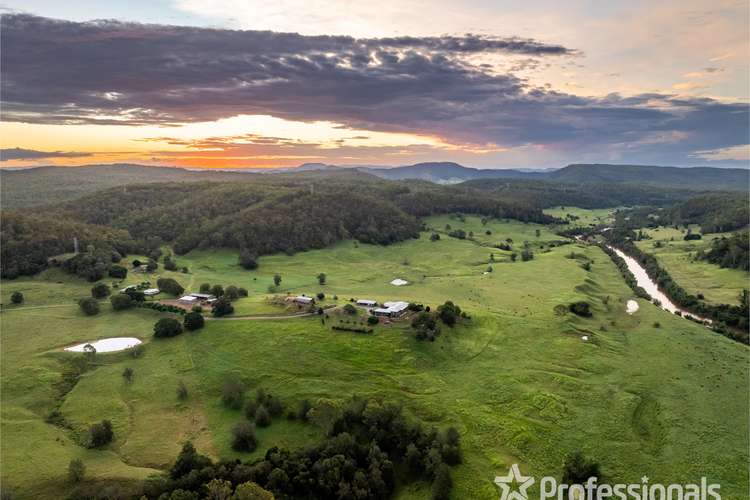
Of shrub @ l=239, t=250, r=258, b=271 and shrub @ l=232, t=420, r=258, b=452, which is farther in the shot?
shrub @ l=239, t=250, r=258, b=271

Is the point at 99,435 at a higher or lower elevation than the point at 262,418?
lower

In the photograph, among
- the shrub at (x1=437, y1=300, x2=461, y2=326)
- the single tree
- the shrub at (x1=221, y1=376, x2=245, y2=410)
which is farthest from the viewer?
the shrub at (x1=437, y1=300, x2=461, y2=326)

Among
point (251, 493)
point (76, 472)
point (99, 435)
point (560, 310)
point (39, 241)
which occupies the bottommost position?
point (76, 472)

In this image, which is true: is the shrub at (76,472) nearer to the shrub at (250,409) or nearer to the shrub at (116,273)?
the shrub at (250,409)

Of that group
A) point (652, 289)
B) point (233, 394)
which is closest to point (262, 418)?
point (233, 394)

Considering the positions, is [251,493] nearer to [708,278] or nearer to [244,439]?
[244,439]

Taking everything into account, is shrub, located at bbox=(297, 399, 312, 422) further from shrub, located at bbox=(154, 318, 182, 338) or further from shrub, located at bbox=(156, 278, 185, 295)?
shrub, located at bbox=(156, 278, 185, 295)

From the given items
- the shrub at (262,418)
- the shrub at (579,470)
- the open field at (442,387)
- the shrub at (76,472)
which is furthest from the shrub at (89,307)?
the shrub at (579,470)

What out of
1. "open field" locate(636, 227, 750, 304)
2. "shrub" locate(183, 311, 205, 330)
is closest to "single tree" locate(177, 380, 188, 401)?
"shrub" locate(183, 311, 205, 330)
